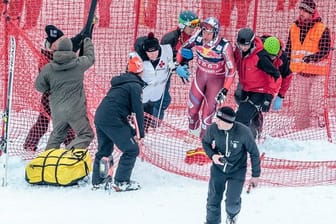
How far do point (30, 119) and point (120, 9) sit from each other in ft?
9.24

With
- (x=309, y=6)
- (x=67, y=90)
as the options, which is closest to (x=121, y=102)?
(x=67, y=90)

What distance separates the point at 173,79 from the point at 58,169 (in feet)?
12.5

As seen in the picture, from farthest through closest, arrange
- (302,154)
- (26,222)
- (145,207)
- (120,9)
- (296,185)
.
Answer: (120,9) → (302,154) → (296,185) → (145,207) → (26,222)

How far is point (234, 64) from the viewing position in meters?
7.80

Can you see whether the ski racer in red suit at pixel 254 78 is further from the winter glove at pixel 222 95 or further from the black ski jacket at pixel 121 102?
the black ski jacket at pixel 121 102

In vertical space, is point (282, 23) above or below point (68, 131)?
above

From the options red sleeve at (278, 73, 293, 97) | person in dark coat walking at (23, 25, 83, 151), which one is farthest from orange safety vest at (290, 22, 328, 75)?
person in dark coat walking at (23, 25, 83, 151)

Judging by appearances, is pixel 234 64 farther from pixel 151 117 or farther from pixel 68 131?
pixel 68 131

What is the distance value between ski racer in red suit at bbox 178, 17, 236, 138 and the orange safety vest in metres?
1.74

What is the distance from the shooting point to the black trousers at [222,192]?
5973 millimetres

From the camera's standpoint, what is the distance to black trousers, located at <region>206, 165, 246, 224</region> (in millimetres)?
5973

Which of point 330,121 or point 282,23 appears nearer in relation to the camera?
point 330,121

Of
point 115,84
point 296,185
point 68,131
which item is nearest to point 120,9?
point 68,131

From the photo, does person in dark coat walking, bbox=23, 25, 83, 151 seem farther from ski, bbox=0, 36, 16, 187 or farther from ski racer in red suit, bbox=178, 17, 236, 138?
ski racer in red suit, bbox=178, 17, 236, 138
